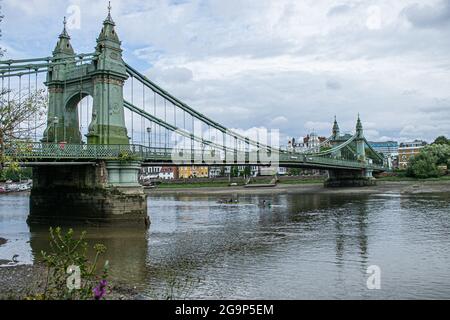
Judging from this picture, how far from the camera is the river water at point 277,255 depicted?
42.2ft

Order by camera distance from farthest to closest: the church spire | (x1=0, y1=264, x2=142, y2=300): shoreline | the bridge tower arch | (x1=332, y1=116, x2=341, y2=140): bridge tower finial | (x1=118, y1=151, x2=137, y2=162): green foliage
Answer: (x1=332, y1=116, x2=341, y2=140): bridge tower finial, the church spire, the bridge tower arch, (x1=118, y1=151, x2=137, y2=162): green foliage, (x1=0, y1=264, x2=142, y2=300): shoreline

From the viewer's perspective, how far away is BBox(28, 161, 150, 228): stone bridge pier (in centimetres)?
2738

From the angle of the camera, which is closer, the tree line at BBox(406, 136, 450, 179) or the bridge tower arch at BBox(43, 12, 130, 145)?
the bridge tower arch at BBox(43, 12, 130, 145)

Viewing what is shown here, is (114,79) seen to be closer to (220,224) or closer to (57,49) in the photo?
(57,49)

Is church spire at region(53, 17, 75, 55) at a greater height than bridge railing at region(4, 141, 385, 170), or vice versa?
church spire at region(53, 17, 75, 55)

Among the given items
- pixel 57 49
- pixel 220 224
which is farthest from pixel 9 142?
pixel 57 49

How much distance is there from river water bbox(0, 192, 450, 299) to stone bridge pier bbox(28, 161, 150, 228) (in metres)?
1.28

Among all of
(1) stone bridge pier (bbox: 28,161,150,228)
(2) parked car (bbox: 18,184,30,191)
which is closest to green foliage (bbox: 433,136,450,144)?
(1) stone bridge pier (bbox: 28,161,150,228)

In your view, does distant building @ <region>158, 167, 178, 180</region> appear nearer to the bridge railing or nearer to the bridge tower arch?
the bridge railing

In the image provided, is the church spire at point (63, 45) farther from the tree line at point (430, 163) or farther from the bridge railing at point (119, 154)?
the tree line at point (430, 163)

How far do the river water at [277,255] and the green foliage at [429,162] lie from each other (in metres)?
53.0

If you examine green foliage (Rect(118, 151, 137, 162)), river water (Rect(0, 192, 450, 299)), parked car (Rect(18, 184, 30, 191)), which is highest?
green foliage (Rect(118, 151, 137, 162))

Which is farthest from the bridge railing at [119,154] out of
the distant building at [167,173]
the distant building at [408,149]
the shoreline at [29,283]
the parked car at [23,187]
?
the distant building at [408,149]
